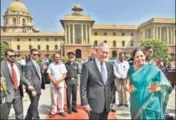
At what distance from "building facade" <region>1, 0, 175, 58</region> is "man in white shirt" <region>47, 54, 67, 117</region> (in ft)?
202

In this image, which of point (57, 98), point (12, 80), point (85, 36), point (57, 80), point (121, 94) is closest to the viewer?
point (12, 80)

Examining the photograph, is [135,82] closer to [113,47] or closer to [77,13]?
[77,13]

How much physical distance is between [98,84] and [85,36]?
68.3 m

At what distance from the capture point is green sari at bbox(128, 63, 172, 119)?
3326 millimetres

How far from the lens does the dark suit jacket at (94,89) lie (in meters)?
3.87

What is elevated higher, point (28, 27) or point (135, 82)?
point (28, 27)

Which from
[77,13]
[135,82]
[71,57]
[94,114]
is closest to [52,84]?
[71,57]

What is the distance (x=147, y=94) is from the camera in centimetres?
335

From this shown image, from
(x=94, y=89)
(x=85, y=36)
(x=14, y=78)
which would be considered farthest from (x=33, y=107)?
(x=85, y=36)

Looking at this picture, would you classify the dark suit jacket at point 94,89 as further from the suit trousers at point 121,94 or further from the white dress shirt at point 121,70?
the suit trousers at point 121,94

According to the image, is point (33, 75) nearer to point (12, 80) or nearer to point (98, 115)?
point (12, 80)

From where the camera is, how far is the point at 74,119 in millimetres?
6668

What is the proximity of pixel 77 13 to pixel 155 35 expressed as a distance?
21.9m

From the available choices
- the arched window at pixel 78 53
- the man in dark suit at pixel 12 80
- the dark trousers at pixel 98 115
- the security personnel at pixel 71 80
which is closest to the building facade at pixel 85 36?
the arched window at pixel 78 53
